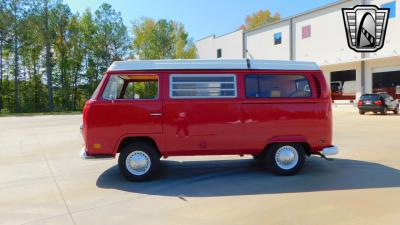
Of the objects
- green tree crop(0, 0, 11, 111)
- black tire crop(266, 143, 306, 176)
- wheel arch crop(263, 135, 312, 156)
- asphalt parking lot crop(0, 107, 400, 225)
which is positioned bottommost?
asphalt parking lot crop(0, 107, 400, 225)

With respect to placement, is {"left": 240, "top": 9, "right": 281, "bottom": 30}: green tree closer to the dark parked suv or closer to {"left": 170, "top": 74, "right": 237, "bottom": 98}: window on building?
the dark parked suv

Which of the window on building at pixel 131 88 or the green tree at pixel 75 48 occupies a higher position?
the green tree at pixel 75 48

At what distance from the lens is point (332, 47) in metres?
34.5

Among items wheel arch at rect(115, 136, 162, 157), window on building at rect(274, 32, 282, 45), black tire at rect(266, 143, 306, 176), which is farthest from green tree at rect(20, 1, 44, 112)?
black tire at rect(266, 143, 306, 176)

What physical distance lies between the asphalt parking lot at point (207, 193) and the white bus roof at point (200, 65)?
2.25m

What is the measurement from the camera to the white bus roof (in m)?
7.46

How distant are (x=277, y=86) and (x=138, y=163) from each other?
126 inches

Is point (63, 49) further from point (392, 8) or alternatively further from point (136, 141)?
point (136, 141)

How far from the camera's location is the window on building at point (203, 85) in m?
7.43

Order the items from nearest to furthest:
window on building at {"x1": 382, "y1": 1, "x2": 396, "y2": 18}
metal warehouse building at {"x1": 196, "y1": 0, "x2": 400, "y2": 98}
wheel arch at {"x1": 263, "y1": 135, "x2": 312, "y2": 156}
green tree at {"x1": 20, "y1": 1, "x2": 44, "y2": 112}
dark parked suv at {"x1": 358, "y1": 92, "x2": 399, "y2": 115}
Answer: wheel arch at {"x1": 263, "y1": 135, "x2": 312, "y2": 156} < dark parked suv at {"x1": 358, "y1": 92, "x2": 399, "y2": 115} < window on building at {"x1": 382, "y1": 1, "x2": 396, "y2": 18} < metal warehouse building at {"x1": 196, "y1": 0, "x2": 400, "y2": 98} < green tree at {"x1": 20, "y1": 1, "x2": 44, "y2": 112}

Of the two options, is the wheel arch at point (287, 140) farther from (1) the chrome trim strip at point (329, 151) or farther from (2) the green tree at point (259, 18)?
(2) the green tree at point (259, 18)

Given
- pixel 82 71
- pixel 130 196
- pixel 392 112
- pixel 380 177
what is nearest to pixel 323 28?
pixel 392 112

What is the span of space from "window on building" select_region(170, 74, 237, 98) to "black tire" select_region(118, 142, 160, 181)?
4.07 ft
